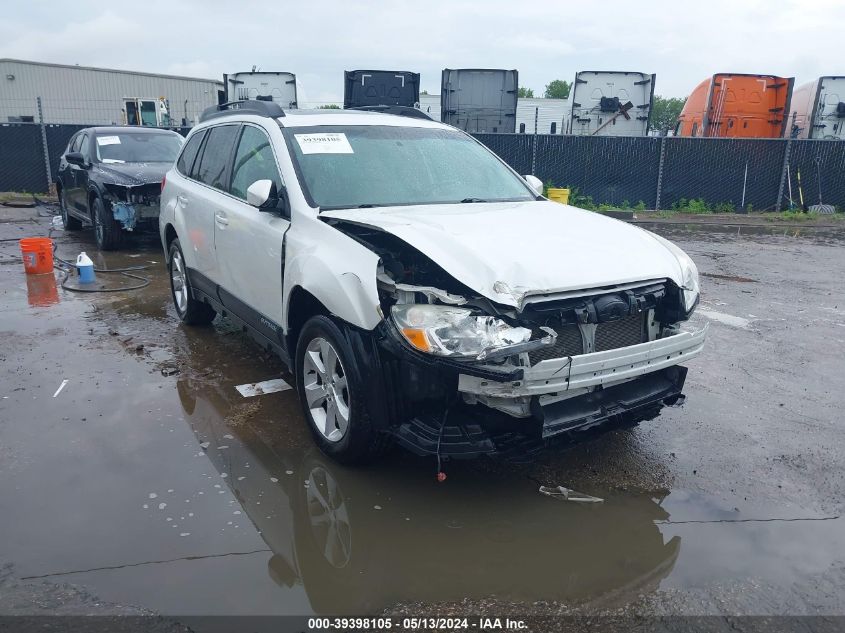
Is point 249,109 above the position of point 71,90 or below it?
below

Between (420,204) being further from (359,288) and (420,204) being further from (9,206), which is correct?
(9,206)

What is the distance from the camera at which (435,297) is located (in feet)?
10.4

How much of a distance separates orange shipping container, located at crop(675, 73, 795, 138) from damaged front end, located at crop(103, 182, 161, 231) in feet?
47.7

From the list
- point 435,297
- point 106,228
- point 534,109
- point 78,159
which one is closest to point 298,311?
point 435,297

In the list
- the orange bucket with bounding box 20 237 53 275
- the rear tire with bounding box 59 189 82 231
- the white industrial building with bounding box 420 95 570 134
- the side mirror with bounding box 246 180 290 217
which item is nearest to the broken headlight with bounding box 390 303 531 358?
the side mirror with bounding box 246 180 290 217

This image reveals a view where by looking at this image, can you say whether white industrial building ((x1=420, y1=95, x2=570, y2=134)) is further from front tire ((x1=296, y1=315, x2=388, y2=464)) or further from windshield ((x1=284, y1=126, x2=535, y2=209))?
front tire ((x1=296, y1=315, x2=388, y2=464))

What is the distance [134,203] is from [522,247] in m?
7.60

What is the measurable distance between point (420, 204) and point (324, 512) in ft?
6.31

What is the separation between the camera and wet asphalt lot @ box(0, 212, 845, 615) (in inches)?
108

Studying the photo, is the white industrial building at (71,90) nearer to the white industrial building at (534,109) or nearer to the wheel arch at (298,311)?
the white industrial building at (534,109)

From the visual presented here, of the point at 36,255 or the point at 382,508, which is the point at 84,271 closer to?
the point at 36,255

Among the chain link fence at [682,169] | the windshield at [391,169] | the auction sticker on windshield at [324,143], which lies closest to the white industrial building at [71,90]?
the chain link fence at [682,169]

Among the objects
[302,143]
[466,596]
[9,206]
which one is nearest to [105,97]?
[9,206]

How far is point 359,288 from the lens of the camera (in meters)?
3.24
